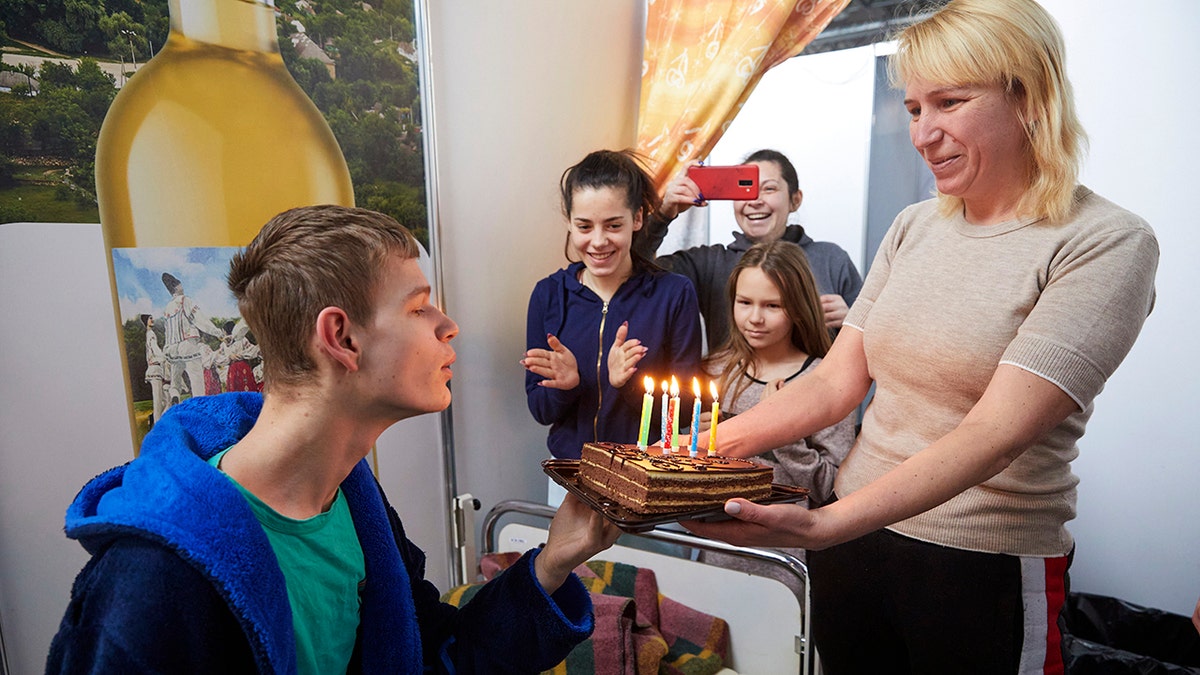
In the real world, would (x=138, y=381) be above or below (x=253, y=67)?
below

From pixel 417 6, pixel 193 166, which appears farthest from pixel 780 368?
pixel 193 166

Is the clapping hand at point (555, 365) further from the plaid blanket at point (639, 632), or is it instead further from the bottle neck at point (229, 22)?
the bottle neck at point (229, 22)

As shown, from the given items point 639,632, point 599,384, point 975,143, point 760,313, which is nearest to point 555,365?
point 599,384

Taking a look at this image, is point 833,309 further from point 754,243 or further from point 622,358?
point 622,358

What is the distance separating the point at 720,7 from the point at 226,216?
7.65 ft

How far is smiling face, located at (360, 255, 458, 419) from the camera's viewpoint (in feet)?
4.84

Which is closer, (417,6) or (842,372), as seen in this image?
(842,372)

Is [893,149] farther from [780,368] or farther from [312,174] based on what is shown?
[312,174]

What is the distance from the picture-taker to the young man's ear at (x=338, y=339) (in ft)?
4.65

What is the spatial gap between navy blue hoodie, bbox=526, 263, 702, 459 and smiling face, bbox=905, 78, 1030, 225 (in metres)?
1.49

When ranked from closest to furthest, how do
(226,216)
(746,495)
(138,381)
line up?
(746,495) < (138,381) < (226,216)

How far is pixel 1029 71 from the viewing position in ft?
5.20

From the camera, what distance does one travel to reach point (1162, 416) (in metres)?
3.30

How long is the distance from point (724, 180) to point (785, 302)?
2.00 feet
